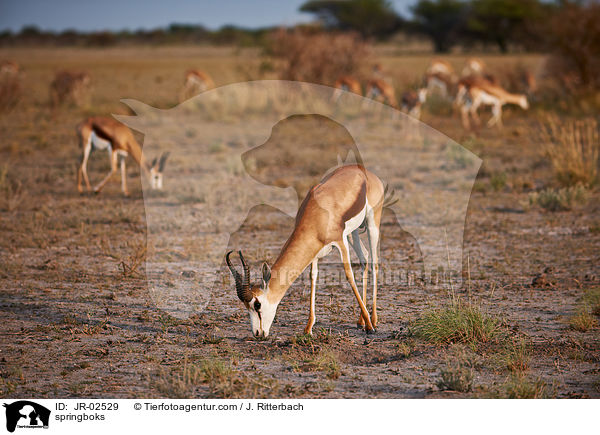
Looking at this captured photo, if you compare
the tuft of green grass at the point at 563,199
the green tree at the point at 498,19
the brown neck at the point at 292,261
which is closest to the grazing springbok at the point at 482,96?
the tuft of green grass at the point at 563,199

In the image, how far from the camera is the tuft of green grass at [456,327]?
19.0 ft

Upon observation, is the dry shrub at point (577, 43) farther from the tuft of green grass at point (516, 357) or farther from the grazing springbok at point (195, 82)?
the tuft of green grass at point (516, 357)

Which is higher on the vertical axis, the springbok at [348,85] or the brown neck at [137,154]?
the springbok at [348,85]

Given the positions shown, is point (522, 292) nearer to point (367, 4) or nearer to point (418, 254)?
point (418, 254)

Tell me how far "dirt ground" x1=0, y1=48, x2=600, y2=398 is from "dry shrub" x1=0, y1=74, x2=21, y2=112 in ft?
35.7

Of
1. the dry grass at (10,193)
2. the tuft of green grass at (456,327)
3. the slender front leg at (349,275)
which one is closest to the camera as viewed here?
the slender front leg at (349,275)

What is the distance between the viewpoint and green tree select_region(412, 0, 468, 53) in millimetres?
61750

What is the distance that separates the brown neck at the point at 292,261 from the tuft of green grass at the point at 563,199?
643 cm

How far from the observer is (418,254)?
866 cm

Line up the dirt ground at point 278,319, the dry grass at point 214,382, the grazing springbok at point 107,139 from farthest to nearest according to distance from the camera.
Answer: the grazing springbok at point 107,139
the dirt ground at point 278,319
the dry grass at point 214,382

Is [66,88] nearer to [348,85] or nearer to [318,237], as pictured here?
[348,85]

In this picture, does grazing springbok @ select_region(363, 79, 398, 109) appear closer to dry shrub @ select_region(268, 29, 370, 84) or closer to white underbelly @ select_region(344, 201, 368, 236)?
dry shrub @ select_region(268, 29, 370, 84)
